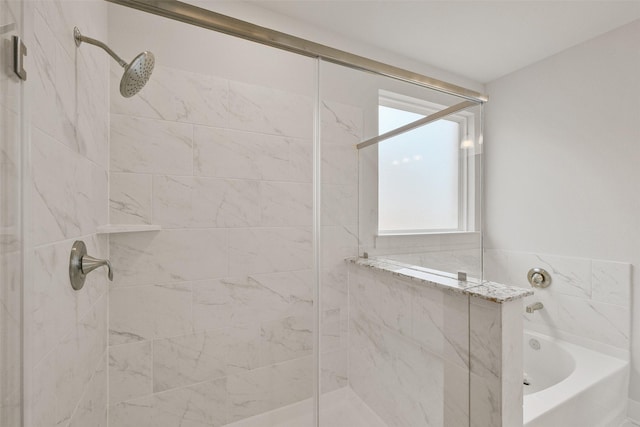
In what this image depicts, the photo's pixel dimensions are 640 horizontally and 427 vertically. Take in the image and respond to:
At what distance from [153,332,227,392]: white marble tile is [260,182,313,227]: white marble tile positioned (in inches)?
19.5

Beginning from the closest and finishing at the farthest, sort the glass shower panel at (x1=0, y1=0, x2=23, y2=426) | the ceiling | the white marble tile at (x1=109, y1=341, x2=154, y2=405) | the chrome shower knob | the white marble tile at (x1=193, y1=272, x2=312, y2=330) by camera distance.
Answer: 1. the glass shower panel at (x1=0, y1=0, x2=23, y2=426)
2. the white marble tile at (x1=109, y1=341, x2=154, y2=405)
3. the white marble tile at (x1=193, y1=272, x2=312, y2=330)
4. the ceiling
5. the chrome shower knob

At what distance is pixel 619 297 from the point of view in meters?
1.50

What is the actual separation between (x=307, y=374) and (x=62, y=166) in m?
1.07

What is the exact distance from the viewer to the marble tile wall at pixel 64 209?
0.51 metres

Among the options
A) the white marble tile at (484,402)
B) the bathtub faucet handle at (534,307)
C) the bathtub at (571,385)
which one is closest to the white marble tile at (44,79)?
the white marble tile at (484,402)

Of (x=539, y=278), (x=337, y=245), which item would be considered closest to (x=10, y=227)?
(x=337, y=245)

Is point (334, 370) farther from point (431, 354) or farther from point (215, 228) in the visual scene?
point (215, 228)

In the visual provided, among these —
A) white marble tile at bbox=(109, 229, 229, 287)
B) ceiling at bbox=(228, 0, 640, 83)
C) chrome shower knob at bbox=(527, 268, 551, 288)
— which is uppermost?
ceiling at bbox=(228, 0, 640, 83)

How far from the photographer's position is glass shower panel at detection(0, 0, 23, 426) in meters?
0.41

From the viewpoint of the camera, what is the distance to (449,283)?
989 mm

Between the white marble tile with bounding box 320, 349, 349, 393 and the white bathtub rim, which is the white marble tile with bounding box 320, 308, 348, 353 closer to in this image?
the white marble tile with bounding box 320, 349, 349, 393

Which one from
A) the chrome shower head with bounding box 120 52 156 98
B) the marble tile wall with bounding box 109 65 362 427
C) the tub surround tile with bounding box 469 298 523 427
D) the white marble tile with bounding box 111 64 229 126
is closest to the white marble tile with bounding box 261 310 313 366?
the marble tile wall with bounding box 109 65 362 427

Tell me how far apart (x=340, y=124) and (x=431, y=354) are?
3.05 ft

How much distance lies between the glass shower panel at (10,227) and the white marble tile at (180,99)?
1.60 ft
